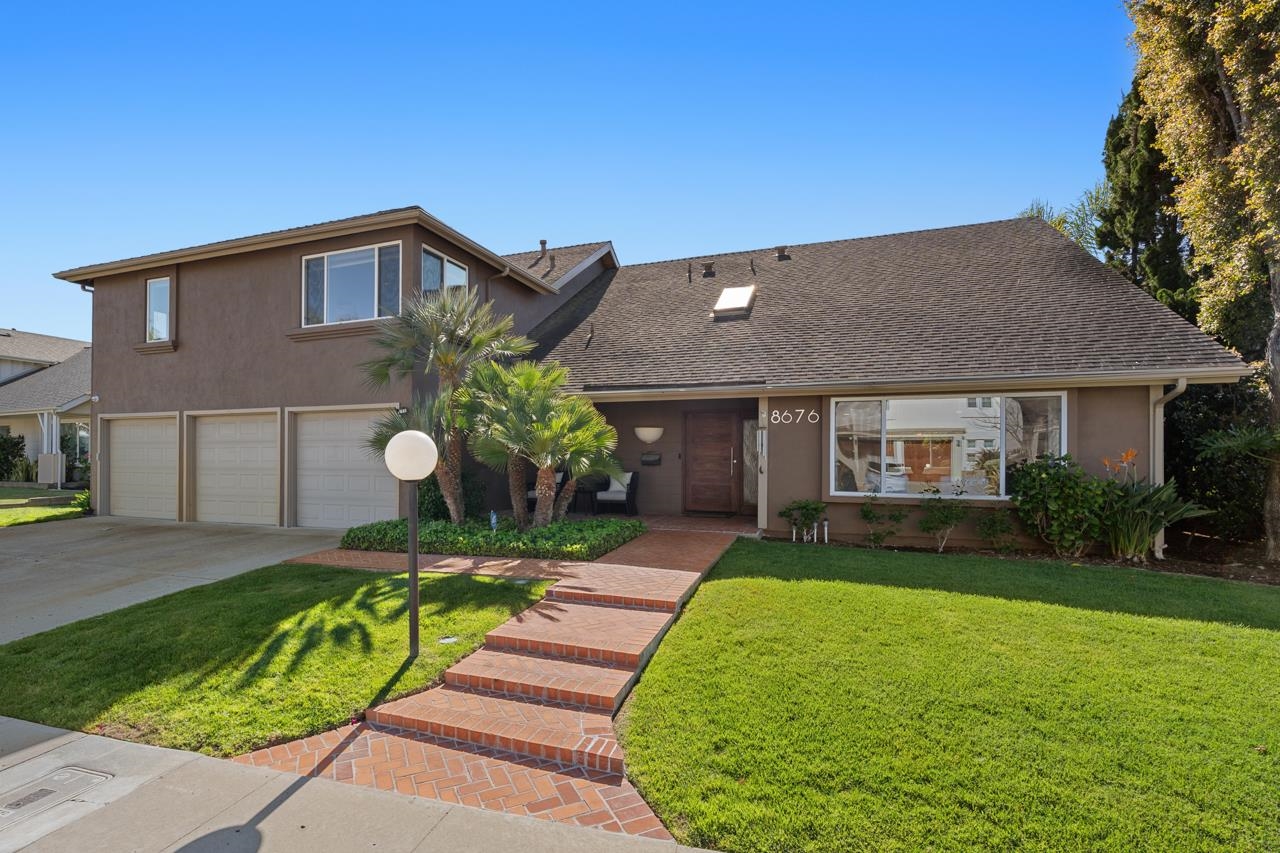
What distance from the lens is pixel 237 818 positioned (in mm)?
3027

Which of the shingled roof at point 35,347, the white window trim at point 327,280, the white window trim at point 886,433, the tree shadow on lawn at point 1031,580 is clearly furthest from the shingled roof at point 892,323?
the shingled roof at point 35,347

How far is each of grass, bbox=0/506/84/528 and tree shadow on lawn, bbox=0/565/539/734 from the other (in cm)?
896

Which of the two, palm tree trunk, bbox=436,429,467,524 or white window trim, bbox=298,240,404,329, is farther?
white window trim, bbox=298,240,404,329

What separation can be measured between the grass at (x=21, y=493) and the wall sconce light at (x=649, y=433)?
1613 cm

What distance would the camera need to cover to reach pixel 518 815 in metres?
3.09

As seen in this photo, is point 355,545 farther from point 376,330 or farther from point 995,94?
point 995,94

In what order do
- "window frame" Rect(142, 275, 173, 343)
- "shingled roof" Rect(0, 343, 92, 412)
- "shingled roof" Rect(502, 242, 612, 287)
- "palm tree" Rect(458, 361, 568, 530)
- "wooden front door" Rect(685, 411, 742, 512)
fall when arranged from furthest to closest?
1. "shingled roof" Rect(0, 343, 92, 412)
2. "shingled roof" Rect(502, 242, 612, 287)
3. "window frame" Rect(142, 275, 173, 343)
4. "wooden front door" Rect(685, 411, 742, 512)
5. "palm tree" Rect(458, 361, 568, 530)

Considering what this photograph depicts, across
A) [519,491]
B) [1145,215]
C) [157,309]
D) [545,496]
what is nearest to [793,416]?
[545,496]

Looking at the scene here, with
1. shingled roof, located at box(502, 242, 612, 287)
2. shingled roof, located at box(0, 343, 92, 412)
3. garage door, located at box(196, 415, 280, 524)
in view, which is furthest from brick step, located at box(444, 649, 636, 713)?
shingled roof, located at box(0, 343, 92, 412)

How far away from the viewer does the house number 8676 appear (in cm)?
949

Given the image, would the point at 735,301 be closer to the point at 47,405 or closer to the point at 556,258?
the point at 556,258

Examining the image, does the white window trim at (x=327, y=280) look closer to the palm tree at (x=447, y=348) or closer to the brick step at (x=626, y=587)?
the palm tree at (x=447, y=348)

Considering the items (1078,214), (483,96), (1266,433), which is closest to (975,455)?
(1266,433)

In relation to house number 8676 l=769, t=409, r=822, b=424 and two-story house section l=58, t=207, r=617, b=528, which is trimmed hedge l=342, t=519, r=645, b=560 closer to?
two-story house section l=58, t=207, r=617, b=528
